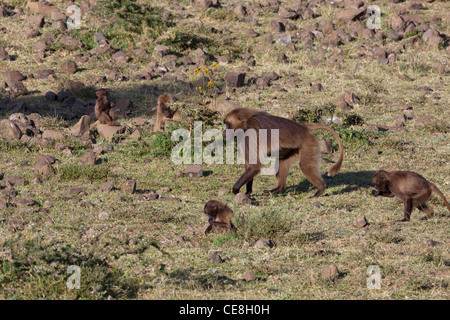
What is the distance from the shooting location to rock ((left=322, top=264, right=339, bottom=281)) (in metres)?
5.71

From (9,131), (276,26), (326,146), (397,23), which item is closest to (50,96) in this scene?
(9,131)

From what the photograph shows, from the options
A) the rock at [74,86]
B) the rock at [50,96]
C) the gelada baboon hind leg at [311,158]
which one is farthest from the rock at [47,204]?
the rock at [74,86]

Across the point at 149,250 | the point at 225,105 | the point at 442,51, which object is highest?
the point at 442,51

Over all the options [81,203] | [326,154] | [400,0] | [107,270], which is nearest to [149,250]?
[107,270]

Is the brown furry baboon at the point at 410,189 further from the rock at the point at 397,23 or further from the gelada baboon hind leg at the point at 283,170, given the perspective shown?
the rock at the point at 397,23

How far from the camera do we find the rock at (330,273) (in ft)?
18.7

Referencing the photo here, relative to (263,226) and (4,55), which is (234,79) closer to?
(4,55)

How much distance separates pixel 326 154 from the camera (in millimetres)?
10148

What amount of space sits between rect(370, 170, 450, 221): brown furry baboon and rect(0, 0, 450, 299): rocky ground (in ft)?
0.68

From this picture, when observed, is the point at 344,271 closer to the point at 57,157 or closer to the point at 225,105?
the point at 57,157

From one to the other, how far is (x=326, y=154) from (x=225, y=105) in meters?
2.36

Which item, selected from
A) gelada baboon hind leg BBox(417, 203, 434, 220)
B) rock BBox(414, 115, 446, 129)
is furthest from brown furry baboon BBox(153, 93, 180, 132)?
gelada baboon hind leg BBox(417, 203, 434, 220)

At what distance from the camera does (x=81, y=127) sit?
10633 mm

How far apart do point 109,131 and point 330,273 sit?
19.2ft
